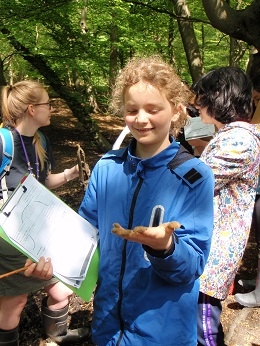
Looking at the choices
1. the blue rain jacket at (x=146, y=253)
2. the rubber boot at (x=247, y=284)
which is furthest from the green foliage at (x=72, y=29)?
the blue rain jacket at (x=146, y=253)

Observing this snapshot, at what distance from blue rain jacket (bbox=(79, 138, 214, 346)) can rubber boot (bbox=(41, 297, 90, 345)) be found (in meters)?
1.20

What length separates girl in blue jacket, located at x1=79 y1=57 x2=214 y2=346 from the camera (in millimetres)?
1384

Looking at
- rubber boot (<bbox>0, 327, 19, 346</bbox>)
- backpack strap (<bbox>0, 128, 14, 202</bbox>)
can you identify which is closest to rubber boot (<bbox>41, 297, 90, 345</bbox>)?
rubber boot (<bbox>0, 327, 19, 346</bbox>)

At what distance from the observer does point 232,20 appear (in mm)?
4809

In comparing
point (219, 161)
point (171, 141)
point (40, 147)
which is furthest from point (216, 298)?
point (40, 147)

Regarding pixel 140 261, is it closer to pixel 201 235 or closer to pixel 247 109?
pixel 201 235

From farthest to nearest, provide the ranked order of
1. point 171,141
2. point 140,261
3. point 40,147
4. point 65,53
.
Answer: point 65,53
point 40,147
point 171,141
point 140,261

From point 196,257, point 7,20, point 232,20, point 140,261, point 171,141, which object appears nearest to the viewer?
point 196,257

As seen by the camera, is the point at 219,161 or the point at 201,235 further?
the point at 219,161

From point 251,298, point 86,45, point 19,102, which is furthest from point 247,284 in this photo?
point 86,45

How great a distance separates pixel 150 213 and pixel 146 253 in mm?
176

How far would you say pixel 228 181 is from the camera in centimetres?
201

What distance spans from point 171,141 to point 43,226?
2.19 feet

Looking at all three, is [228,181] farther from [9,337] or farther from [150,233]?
[9,337]
